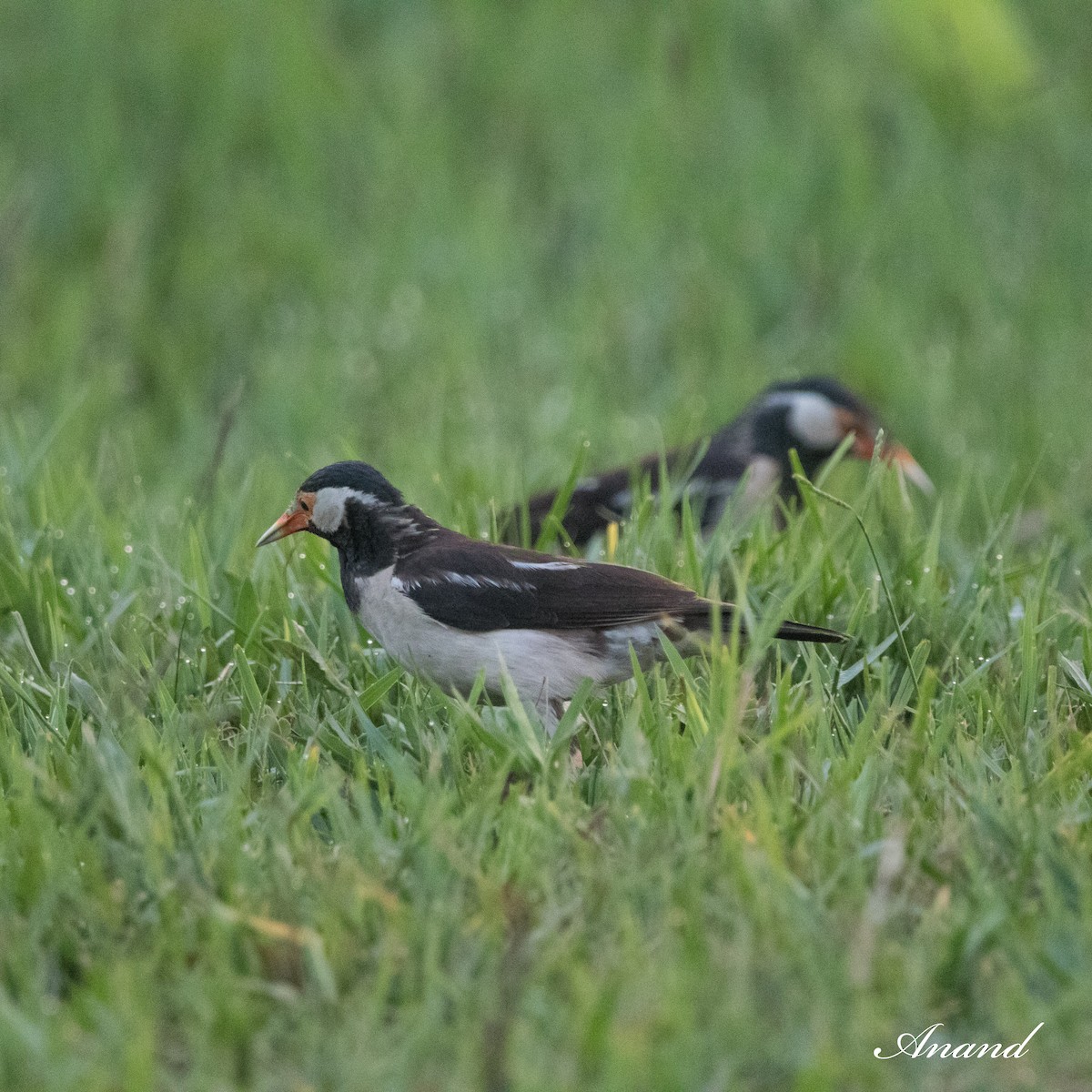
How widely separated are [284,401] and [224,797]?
4541mm

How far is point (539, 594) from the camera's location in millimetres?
3994

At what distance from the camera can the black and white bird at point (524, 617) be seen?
389cm

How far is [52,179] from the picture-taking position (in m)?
8.94

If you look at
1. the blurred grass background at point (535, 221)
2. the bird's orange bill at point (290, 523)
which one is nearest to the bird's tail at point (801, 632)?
the bird's orange bill at point (290, 523)

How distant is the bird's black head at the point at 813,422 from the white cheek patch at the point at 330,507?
2.49 metres

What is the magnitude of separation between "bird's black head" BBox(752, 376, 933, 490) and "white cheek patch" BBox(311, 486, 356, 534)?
249 cm

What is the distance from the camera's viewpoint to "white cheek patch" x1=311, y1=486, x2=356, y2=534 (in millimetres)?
4215

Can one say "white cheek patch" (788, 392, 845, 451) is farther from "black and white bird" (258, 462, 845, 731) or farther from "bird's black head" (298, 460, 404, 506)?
"bird's black head" (298, 460, 404, 506)

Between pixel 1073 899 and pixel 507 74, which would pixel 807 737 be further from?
pixel 507 74

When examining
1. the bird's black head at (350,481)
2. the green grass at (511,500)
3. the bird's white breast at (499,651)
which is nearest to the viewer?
the green grass at (511,500)

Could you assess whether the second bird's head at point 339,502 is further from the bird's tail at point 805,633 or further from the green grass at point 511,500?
the bird's tail at point 805,633

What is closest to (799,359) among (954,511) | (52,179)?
(954,511)

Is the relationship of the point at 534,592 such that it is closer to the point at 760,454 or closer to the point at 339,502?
the point at 339,502

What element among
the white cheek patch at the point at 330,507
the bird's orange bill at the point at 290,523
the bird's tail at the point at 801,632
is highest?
the white cheek patch at the point at 330,507
